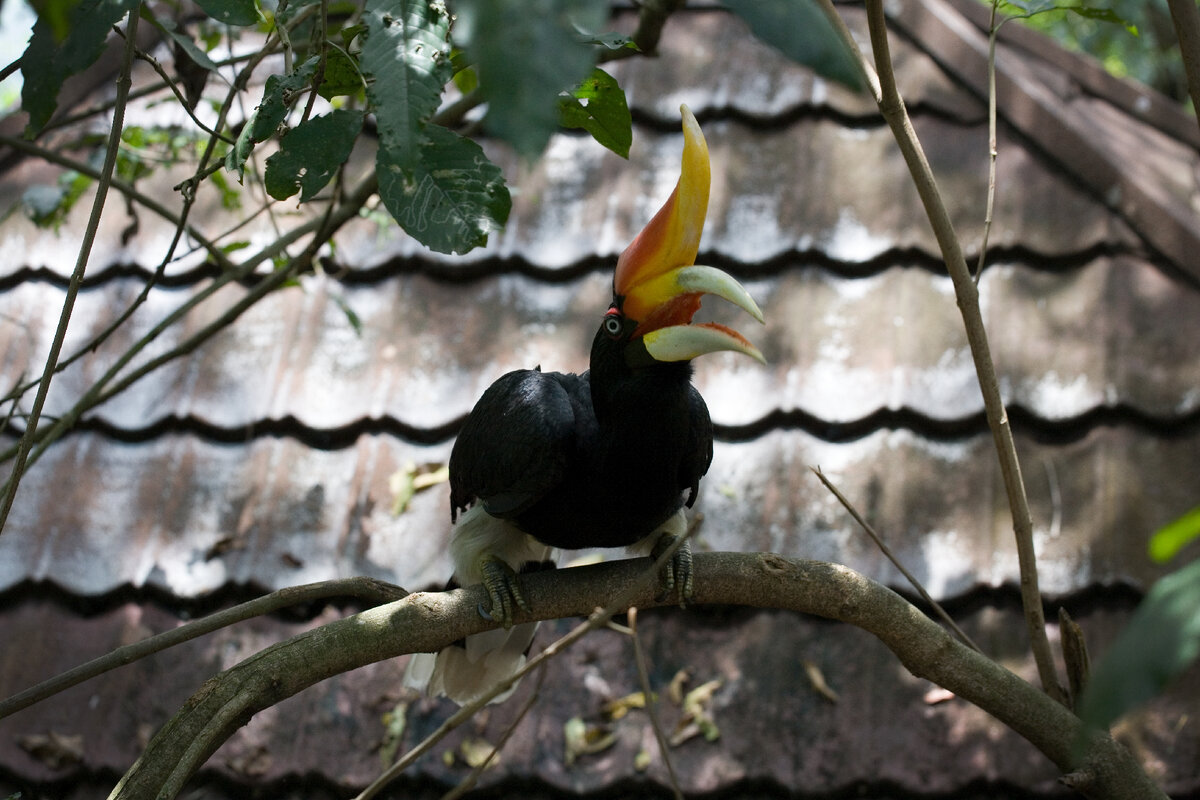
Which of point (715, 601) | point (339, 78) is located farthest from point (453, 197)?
point (715, 601)

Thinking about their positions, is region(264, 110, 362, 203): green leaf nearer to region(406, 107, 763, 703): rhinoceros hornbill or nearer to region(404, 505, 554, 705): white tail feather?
region(406, 107, 763, 703): rhinoceros hornbill

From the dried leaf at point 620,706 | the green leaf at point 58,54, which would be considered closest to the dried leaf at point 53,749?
the dried leaf at point 620,706

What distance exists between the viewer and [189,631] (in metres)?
1.46

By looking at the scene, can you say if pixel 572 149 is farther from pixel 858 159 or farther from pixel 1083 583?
pixel 1083 583

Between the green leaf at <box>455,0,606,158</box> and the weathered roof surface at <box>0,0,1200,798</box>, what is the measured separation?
5.35ft

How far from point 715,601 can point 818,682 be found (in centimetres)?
52

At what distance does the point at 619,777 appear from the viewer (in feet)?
6.70

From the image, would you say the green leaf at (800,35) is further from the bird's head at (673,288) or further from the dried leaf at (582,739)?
the dried leaf at (582,739)

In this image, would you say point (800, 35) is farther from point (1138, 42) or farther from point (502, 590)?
point (1138, 42)

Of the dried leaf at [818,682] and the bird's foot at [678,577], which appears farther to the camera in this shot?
the dried leaf at [818,682]

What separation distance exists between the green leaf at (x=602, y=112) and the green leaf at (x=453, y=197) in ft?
0.93

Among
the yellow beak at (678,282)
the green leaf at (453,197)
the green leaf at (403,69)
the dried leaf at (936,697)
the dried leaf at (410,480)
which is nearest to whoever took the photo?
the green leaf at (403,69)

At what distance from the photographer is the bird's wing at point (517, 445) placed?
6.25ft

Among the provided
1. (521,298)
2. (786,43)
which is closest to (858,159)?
(521,298)
